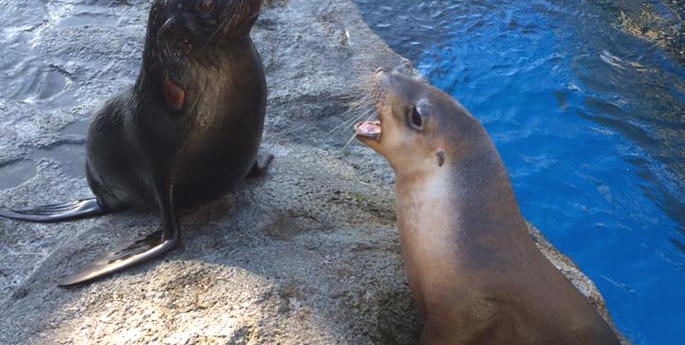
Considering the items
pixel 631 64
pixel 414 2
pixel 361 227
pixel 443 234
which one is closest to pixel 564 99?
pixel 631 64

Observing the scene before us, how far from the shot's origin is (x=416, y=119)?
2.90m

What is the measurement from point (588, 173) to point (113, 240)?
13.8 feet

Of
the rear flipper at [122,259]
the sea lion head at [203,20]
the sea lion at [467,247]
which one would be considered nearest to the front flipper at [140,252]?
the rear flipper at [122,259]

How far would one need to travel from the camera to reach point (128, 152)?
11.0ft

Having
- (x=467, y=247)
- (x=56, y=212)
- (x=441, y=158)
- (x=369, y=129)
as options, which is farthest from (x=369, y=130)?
(x=56, y=212)

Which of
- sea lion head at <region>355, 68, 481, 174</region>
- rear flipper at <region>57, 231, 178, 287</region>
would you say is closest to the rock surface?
rear flipper at <region>57, 231, 178, 287</region>

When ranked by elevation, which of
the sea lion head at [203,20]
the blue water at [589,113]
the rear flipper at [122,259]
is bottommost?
the blue water at [589,113]

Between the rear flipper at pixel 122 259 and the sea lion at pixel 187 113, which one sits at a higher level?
the sea lion at pixel 187 113

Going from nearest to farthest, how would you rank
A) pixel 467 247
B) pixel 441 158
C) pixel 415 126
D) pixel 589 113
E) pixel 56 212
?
pixel 467 247
pixel 441 158
pixel 415 126
pixel 56 212
pixel 589 113

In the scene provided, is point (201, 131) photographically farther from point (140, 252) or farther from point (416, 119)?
point (416, 119)

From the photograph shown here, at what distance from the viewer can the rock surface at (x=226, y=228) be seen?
2.49 meters

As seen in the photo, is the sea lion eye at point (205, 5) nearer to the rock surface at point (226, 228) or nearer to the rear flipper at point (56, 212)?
the rock surface at point (226, 228)

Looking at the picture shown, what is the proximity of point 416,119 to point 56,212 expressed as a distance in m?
2.06

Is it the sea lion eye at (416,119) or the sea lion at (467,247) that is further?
the sea lion eye at (416,119)
